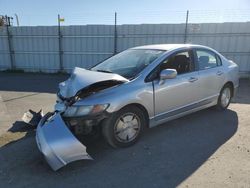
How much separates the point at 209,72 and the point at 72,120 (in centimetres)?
302

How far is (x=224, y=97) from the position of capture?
18.0 ft

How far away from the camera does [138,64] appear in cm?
423

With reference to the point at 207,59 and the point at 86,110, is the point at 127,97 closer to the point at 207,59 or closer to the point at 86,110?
the point at 86,110

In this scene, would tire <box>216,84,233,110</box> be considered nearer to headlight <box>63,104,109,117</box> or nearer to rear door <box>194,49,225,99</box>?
rear door <box>194,49,225,99</box>

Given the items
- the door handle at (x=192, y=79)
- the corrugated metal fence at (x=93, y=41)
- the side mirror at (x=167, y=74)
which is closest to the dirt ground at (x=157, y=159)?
the door handle at (x=192, y=79)

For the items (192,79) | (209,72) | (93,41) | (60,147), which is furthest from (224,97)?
(93,41)

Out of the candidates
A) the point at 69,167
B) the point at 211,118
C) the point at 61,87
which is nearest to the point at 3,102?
the point at 61,87

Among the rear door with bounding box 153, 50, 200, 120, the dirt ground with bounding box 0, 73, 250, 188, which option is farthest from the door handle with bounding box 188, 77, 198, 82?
the dirt ground with bounding box 0, 73, 250, 188

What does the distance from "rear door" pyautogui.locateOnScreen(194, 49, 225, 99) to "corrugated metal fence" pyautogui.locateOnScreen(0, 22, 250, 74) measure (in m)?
5.40

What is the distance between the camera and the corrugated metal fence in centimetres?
1004

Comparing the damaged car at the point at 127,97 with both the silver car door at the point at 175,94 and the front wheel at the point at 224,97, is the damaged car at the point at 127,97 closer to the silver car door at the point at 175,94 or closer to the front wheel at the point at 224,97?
the silver car door at the point at 175,94

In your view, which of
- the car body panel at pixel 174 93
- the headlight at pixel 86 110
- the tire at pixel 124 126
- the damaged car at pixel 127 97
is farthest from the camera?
the car body panel at pixel 174 93

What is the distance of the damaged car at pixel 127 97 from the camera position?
317 cm

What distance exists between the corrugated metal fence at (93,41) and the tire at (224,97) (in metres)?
5.18
